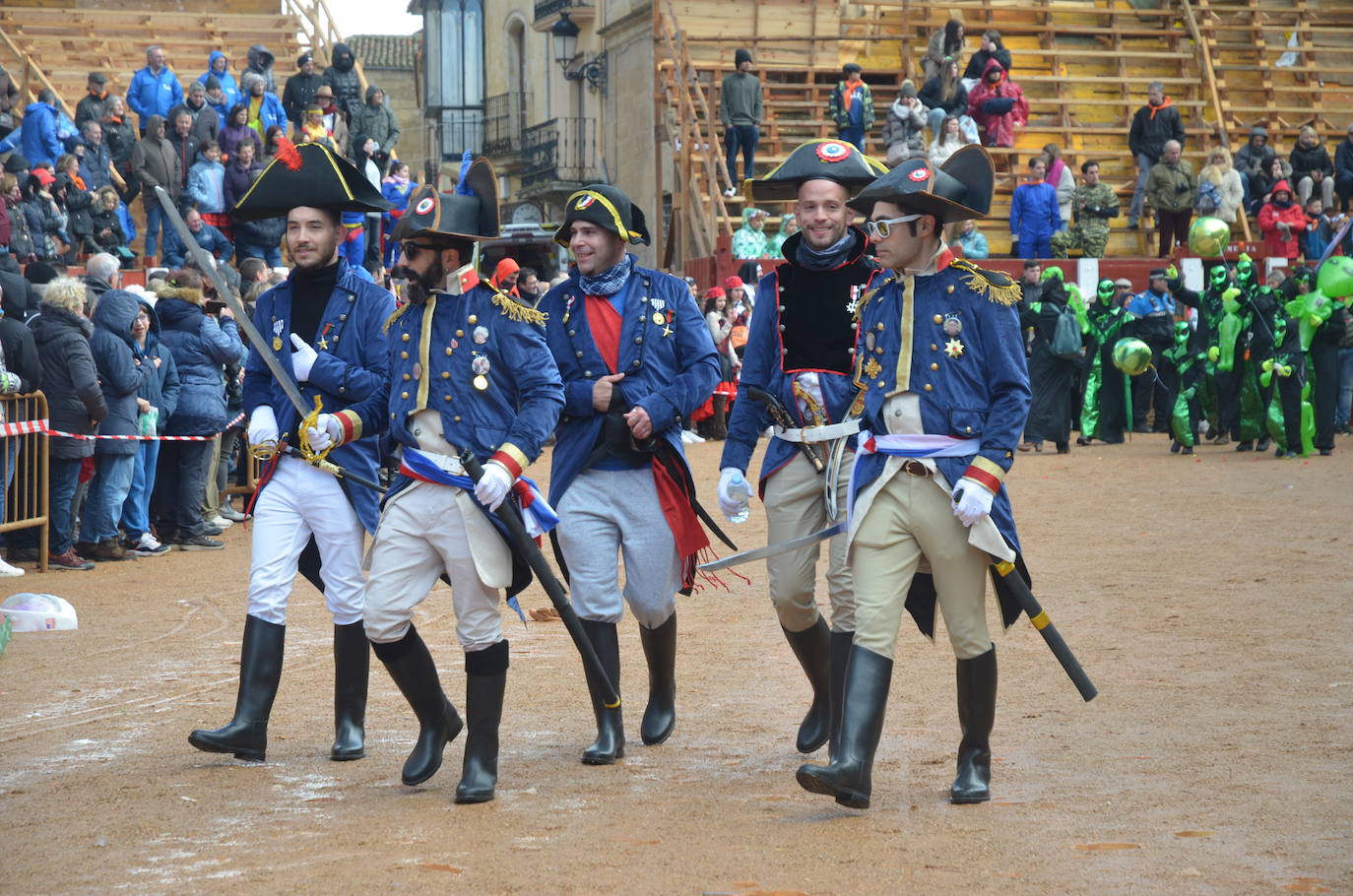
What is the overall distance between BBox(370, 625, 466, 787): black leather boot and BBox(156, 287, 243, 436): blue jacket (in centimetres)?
693

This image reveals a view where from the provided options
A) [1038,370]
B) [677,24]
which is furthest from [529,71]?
[1038,370]

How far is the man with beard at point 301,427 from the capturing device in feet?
20.2

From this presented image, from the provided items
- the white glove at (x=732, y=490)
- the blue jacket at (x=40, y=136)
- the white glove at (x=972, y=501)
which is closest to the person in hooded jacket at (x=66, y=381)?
the white glove at (x=732, y=490)

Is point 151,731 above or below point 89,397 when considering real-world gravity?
below

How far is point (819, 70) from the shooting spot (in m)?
29.9

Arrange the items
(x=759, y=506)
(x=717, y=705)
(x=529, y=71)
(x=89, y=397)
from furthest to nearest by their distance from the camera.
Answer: (x=529, y=71)
(x=759, y=506)
(x=89, y=397)
(x=717, y=705)

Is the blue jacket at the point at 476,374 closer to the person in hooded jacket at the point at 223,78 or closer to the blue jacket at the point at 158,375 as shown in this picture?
the blue jacket at the point at 158,375

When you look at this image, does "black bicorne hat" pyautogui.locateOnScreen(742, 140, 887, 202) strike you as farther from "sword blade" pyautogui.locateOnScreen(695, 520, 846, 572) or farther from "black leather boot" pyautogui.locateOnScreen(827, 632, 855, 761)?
"black leather boot" pyautogui.locateOnScreen(827, 632, 855, 761)

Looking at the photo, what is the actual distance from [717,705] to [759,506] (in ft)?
25.2

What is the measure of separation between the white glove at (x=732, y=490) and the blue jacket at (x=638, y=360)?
40 cm

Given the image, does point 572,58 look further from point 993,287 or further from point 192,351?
point 993,287

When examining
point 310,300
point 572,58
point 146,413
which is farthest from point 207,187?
point 572,58

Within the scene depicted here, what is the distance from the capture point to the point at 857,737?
5188mm

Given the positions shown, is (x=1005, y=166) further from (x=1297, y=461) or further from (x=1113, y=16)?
(x=1297, y=461)
